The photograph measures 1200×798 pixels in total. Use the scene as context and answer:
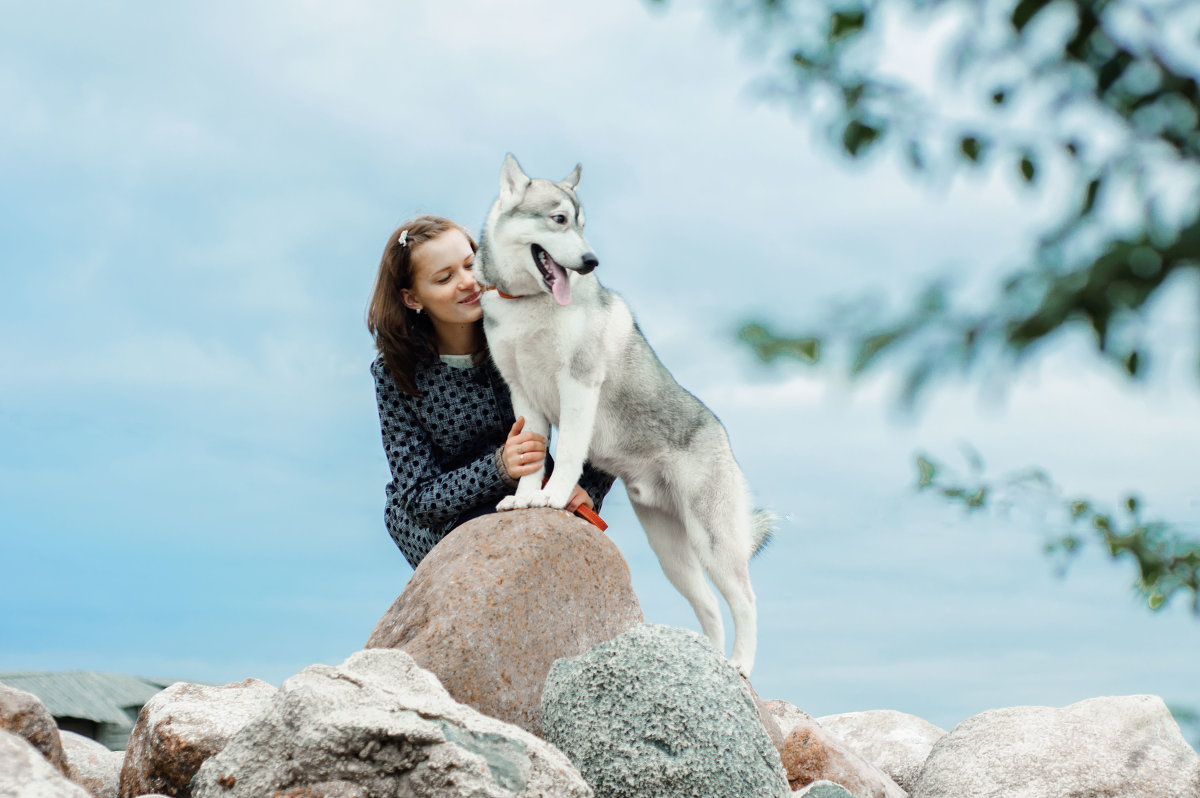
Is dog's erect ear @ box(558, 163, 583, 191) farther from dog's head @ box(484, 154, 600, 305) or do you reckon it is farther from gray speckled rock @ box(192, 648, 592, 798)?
gray speckled rock @ box(192, 648, 592, 798)

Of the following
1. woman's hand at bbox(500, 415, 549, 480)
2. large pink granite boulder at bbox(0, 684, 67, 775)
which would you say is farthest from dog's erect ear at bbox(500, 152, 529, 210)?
large pink granite boulder at bbox(0, 684, 67, 775)

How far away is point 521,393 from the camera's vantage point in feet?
17.9

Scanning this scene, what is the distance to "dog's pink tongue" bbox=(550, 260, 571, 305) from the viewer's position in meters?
5.05

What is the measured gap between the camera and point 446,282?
589 centimetres

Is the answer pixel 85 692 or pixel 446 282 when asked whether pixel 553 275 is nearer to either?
pixel 446 282

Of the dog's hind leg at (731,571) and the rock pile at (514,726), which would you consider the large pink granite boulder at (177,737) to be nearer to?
the rock pile at (514,726)

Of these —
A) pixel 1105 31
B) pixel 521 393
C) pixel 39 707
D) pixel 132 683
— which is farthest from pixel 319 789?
pixel 132 683

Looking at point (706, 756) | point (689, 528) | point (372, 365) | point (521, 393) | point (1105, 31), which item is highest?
point (372, 365)

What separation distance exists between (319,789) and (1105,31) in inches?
120

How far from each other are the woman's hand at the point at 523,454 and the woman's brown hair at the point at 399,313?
98 centimetres

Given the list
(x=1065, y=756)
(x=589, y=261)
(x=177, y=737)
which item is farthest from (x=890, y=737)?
(x=177, y=737)

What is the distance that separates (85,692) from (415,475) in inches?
283

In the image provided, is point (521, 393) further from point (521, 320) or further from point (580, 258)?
point (580, 258)

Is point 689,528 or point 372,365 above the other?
point 372,365
